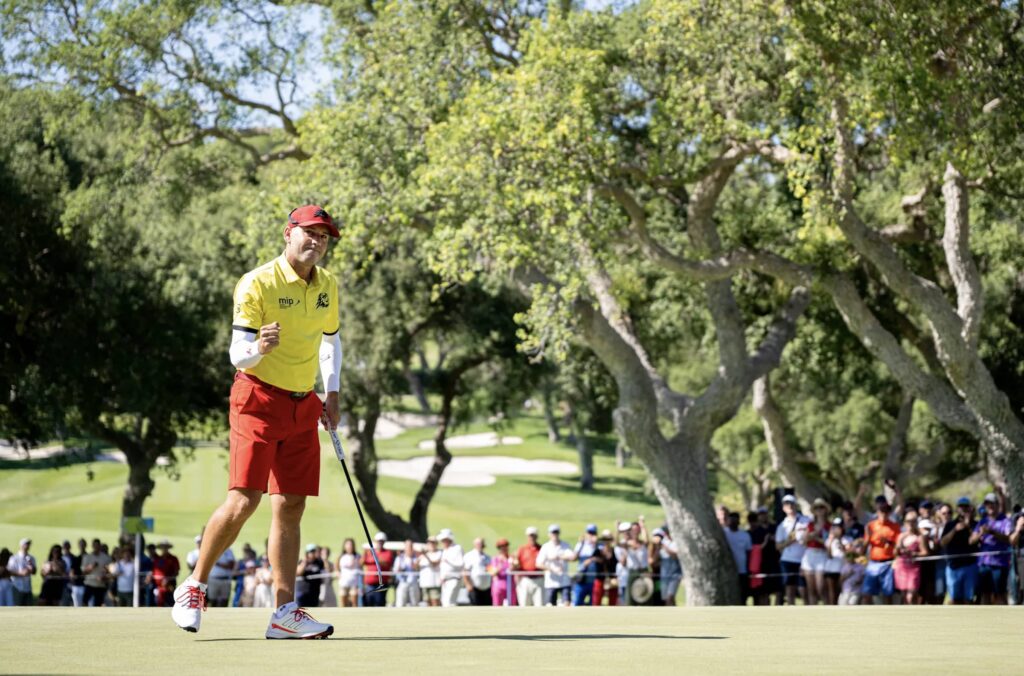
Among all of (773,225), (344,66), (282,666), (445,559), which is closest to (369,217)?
(344,66)

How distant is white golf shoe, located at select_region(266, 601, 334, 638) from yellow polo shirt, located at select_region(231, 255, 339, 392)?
3.47ft

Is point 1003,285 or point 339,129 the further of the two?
point 1003,285

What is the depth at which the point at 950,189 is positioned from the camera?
67.6 ft

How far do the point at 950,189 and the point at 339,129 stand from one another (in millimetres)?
9293

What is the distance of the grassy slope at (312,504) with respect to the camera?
54156 mm

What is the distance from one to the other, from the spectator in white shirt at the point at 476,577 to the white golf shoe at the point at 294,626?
1396 cm

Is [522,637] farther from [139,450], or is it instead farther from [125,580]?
[139,450]

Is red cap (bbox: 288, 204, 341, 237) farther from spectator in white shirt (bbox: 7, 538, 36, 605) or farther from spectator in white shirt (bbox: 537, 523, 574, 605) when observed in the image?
spectator in white shirt (bbox: 7, 538, 36, 605)

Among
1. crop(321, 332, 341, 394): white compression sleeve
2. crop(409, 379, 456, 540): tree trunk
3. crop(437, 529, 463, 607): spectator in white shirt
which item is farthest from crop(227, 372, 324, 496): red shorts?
crop(409, 379, 456, 540): tree trunk

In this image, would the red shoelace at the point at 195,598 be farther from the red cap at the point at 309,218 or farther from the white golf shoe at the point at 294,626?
the red cap at the point at 309,218

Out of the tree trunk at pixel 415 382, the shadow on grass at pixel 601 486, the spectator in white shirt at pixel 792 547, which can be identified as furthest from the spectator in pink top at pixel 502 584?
the shadow on grass at pixel 601 486

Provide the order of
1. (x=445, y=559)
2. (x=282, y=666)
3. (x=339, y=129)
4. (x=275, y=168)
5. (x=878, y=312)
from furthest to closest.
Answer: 1. (x=275, y=168)
2. (x=878, y=312)
3. (x=339, y=129)
4. (x=445, y=559)
5. (x=282, y=666)

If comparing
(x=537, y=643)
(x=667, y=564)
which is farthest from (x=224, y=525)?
(x=667, y=564)

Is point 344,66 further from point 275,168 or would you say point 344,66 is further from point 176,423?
point 176,423
